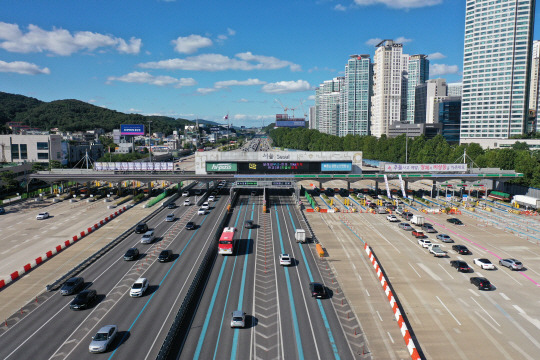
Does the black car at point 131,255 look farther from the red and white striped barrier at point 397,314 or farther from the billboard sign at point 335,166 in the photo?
the billboard sign at point 335,166

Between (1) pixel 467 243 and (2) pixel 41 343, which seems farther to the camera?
(1) pixel 467 243

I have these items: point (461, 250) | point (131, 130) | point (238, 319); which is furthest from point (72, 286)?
point (131, 130)

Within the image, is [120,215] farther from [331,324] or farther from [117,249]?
[331,324]

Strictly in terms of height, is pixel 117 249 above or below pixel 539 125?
below

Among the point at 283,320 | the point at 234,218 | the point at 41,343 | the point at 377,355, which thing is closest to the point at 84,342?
the point at 41,343

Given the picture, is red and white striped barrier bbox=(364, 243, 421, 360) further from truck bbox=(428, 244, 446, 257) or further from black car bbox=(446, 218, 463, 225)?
black car bbox=(446, 218, 463, 225)

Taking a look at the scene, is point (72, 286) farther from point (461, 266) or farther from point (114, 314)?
point (461, 266)
